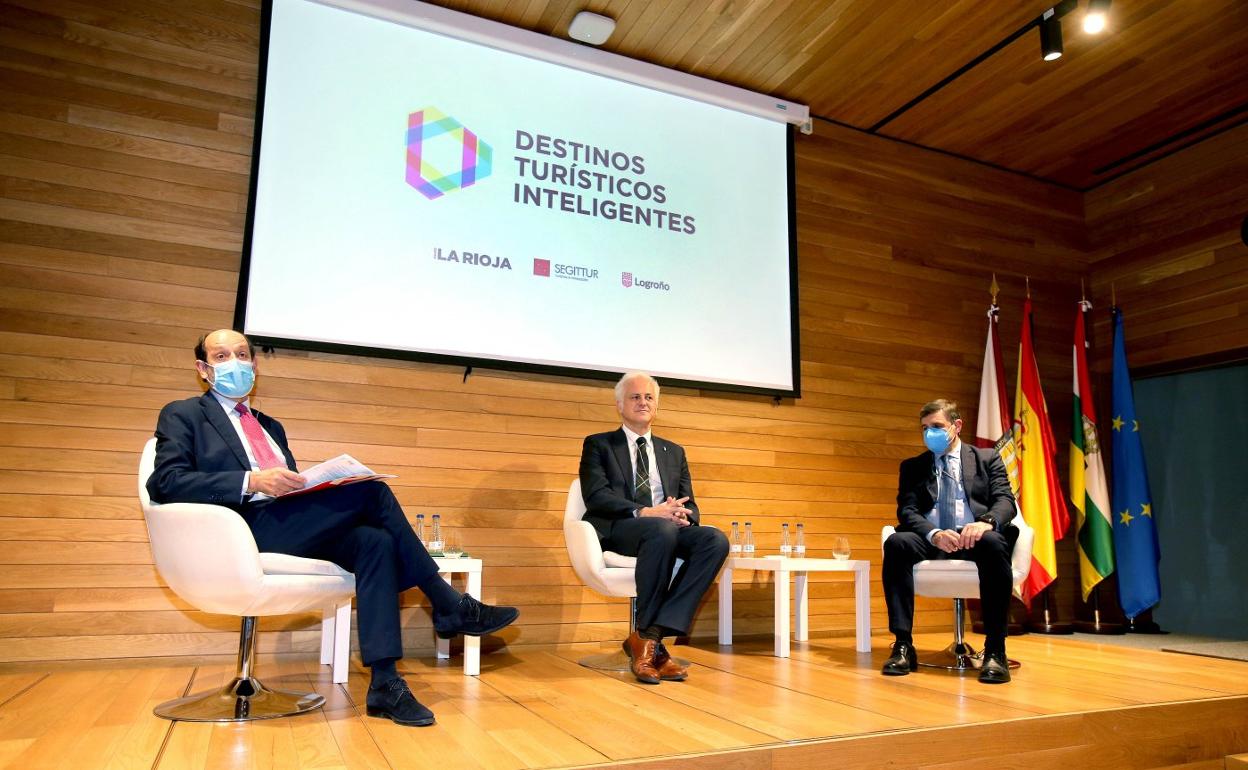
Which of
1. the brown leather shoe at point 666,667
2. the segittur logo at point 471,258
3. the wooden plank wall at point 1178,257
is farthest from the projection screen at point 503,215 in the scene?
the wooden plank wall at point 1178,257

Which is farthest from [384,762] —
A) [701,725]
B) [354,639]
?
[354,639]

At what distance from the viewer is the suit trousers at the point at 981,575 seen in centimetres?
308

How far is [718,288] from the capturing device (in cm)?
441

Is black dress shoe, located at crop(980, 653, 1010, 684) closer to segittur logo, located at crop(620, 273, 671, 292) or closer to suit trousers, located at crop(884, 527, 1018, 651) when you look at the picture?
suit trousers, located at crop(884, 527, 1018, 651)

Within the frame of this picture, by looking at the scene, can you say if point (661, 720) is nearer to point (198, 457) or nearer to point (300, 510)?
point (300, 510)

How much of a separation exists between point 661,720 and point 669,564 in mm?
773

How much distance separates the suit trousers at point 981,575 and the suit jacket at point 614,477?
2.48 ft

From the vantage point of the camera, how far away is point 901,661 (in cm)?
314

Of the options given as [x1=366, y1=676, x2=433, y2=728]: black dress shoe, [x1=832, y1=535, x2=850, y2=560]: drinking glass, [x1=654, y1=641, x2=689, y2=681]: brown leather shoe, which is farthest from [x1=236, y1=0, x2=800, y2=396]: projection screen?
[x1=366, y1=676, x2=433, y2=728]: black dress shoe

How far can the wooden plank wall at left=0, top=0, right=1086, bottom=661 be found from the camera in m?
3.20

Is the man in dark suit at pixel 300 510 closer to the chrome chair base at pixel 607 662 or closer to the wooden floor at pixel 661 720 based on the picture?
the wooden floor at pixel 661 720

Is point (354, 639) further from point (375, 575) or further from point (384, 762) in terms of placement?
point (384, 762)

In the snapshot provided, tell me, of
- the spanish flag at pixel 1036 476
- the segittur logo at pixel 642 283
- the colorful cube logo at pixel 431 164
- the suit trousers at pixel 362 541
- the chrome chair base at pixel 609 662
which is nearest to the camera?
the suit trousers at pixel 362 541

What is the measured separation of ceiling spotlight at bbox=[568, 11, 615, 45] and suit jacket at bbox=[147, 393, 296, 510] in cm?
243
